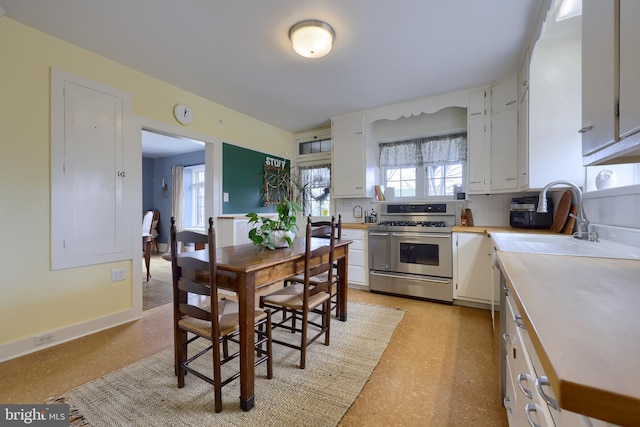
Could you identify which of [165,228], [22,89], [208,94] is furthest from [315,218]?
[165,228]

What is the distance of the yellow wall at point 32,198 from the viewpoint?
201 centimetres

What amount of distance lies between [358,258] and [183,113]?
2.82 meters

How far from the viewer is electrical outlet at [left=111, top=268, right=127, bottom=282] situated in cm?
258

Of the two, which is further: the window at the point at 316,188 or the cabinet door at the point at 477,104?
the window at the point at 316,188

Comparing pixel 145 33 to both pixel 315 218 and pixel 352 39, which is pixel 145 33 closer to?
pixel 352 39

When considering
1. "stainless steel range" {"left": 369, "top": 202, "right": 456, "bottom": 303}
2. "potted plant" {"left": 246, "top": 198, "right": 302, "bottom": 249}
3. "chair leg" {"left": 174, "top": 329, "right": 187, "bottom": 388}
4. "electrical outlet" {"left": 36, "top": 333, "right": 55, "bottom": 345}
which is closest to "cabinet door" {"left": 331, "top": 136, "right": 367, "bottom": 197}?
"stainless steel range" {"left": 369, "top": 202, "right": 456, "bottom": 303}

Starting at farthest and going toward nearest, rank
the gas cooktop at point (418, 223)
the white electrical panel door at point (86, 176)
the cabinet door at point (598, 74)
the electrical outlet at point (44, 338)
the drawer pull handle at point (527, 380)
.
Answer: the gas cooktop at point (418, 223), the white electrical panel door at point (86, 176), the electrical outlet at point (44, 338), the cabinet door at point (598, 74), the drawer pull handle at point (527, 380)

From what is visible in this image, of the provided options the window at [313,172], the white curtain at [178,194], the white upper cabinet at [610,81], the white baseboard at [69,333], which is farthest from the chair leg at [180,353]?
the white curtain at [178,194]

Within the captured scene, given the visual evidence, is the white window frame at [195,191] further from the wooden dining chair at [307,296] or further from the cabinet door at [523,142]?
the cabinet door at [523,142]

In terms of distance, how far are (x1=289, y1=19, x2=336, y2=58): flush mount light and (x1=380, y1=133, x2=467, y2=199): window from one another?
217 cm

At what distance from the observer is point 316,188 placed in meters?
4.68

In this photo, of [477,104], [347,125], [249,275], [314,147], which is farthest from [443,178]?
[249,275]

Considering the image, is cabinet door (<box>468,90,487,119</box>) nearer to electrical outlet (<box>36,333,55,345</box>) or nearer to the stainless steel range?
the stainless steel range

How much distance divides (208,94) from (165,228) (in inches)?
180
